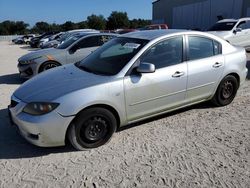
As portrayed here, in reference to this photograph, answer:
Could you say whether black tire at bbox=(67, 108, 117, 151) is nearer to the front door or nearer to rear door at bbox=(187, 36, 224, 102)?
the front door

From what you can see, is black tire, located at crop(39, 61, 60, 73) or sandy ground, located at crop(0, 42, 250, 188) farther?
black tire, located at crop(39, 61, 60, 73)

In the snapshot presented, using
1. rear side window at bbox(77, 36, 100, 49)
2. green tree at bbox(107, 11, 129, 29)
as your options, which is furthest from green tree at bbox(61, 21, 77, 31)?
rear side window at bbox(77, 36, 100, 49)

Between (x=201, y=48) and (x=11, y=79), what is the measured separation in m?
6.46

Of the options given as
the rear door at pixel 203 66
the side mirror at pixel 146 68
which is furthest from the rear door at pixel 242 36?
the side mirror at pixel 146 68

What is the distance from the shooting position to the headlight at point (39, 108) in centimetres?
372

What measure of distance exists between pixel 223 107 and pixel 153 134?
6.09 ft

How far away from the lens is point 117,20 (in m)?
73.1

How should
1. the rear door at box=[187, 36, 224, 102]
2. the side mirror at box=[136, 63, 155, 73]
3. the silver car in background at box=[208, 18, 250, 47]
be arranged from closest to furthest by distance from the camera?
the side mirror at box=[136, 63, 155, 73], the rear door at box=[187, 36, 224, 102], the silver car in background at box=[208, 18, 250, 47]

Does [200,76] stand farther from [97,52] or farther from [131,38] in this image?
[97,52]

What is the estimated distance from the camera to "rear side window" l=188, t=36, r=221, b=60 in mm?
4887

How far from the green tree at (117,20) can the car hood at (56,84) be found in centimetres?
6909

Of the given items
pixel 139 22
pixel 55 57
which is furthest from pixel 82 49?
pixel 139 22

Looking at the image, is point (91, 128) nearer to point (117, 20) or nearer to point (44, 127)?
point (44, 127)

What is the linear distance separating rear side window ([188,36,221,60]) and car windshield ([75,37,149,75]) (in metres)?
0.84
